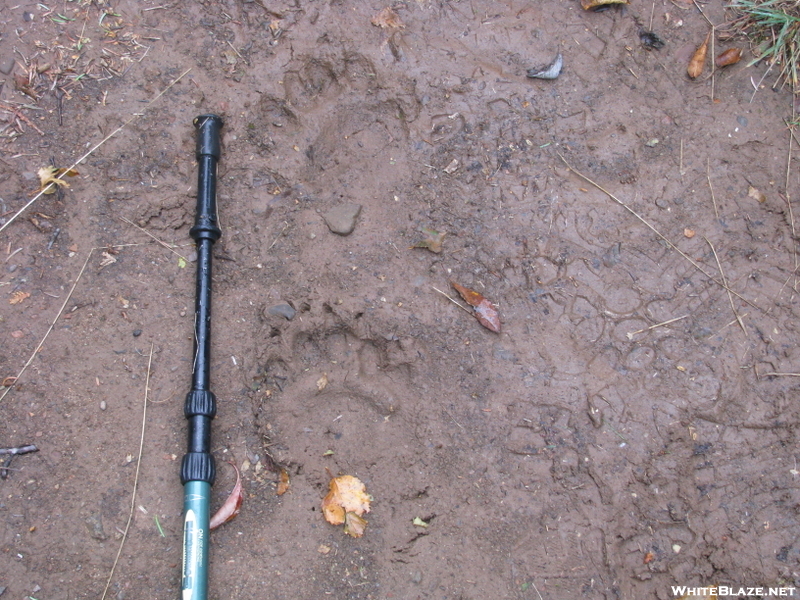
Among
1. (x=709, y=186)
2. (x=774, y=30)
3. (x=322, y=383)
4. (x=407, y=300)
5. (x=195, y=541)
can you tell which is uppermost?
(x=774, y=30)

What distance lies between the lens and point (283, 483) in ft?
7.66

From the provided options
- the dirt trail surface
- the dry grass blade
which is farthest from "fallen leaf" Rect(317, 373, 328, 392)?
the dry grass blade

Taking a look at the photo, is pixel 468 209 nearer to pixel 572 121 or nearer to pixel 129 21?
pixel 572 121

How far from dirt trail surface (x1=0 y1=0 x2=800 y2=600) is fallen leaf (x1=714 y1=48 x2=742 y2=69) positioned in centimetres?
5

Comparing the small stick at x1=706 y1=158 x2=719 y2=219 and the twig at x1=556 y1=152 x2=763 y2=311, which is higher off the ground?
the small stick at x1=706 y1=158 x2=719 y2=219

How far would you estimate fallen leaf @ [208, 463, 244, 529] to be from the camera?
2252 millimetres

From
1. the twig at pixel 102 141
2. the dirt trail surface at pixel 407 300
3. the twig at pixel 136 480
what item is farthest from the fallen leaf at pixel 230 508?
the twig at pixel 102 141

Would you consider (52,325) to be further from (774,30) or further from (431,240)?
(774,30)

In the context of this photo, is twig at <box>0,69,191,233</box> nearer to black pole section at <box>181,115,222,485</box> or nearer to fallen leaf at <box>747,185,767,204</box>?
black pole section at <box>181,115,222,485</box>

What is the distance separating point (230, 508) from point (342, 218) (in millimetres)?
1284

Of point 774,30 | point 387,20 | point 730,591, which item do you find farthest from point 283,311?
point 774,30

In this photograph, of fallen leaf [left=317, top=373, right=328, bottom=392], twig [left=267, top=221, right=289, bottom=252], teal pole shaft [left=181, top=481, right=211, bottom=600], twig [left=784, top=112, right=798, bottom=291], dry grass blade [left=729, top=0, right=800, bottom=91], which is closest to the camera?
teal pole shaft [left=181, top=481, right=211, bottom=600]

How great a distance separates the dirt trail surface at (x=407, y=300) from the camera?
2287mm

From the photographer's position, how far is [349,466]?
238 cm
